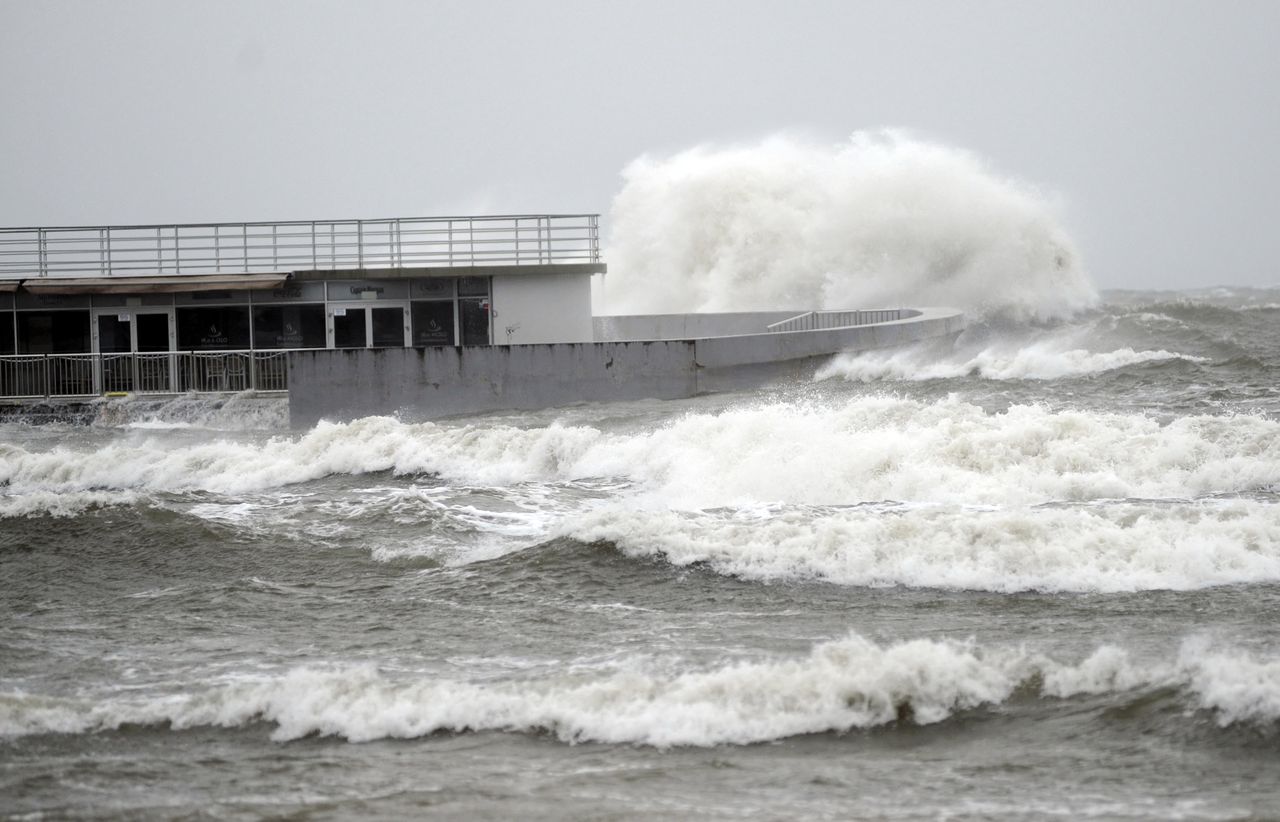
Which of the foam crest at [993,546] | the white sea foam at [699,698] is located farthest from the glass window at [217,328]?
the white sea foam at [699,698]

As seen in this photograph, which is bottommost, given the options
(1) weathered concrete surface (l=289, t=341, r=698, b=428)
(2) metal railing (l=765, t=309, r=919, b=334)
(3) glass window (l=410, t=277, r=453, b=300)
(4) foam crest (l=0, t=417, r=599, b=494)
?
(4) foam crest (l=0, t=417, r=599, b=494)

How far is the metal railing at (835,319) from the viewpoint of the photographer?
91.5 ft

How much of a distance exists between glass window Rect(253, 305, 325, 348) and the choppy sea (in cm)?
955

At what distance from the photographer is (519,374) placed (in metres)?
22.7

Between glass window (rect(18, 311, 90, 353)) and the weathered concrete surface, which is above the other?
glass window (rect(18, 311, 90, 353))

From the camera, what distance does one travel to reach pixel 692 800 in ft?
18.9

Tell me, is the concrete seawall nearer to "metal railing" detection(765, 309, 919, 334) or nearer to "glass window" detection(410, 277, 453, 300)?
"metal railing" detection(765, 309, 919, 334)

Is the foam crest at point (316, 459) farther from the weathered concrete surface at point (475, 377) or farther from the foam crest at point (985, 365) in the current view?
the foam crest at point (985, 365)

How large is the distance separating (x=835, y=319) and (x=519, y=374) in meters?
8.90

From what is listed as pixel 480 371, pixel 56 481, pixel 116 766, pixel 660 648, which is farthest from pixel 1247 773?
pixel 480 371

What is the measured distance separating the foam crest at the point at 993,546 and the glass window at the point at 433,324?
16.3 metres

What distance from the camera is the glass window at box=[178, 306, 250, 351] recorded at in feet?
90.3

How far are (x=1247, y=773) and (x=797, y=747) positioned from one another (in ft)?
6.41

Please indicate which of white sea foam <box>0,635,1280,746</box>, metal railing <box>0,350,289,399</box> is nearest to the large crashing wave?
metal railing <box>0,350,289,399</box>
